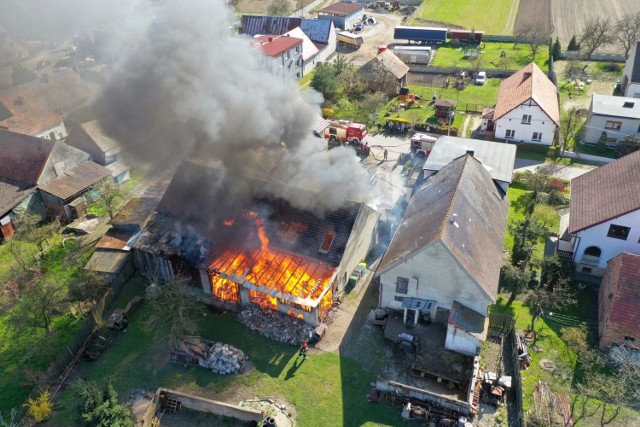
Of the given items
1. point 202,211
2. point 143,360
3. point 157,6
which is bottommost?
point 143,360

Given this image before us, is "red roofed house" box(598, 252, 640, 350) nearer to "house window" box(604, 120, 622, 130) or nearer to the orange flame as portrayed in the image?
the orange flame

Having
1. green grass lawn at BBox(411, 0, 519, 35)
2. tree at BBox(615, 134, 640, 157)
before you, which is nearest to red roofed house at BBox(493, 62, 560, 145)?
tree at BBox(615, 134, 640, 157)

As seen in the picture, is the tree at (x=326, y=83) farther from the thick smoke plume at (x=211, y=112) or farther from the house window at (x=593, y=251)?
the house window at (x=593, y=251)

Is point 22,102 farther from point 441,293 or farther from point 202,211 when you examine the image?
point 441,293

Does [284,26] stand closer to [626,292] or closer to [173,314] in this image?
[173,314]

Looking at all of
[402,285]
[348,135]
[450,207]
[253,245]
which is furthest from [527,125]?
[253,245]

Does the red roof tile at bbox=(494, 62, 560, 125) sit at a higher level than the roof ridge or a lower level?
lower

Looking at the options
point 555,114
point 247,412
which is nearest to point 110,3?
point 247,412

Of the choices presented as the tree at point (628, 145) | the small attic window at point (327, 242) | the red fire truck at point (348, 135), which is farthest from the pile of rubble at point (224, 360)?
the tree at point (628, 145)
